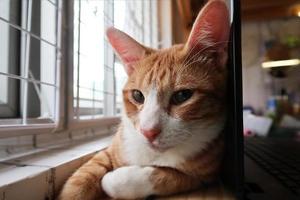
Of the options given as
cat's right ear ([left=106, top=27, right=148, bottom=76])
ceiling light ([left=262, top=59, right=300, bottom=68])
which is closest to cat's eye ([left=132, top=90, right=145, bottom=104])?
cat's right ear ([left=106, top=27, right=148, bottom=76])

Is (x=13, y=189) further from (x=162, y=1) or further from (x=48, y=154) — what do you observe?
(x=162, y=1)

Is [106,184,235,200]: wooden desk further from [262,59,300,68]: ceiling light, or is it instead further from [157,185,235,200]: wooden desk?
[262,59,300,68]: ceiling light

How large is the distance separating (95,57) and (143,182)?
60cm

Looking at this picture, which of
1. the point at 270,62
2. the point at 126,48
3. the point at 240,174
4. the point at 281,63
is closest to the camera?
the point at 240,174

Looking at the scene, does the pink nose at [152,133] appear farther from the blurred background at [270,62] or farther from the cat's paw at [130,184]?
the blurred background at [270,62]

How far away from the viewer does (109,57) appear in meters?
0.97

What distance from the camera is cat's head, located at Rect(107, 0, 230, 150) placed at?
51 cm

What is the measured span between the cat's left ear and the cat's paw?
313mm

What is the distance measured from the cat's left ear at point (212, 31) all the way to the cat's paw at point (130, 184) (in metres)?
0.31

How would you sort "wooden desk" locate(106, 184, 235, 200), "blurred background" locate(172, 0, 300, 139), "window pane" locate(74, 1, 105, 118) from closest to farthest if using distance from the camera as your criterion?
1. "wooden desk" locate(106, 184, 235, 200)
2. "window pane" locate(74, 1, 105, 118)
3. "blurred background" locate(172, 0, 300, 139)

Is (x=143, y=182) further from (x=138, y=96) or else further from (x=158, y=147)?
(x=138, y=96)

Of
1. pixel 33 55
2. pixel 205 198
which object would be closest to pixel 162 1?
pixel 33 55

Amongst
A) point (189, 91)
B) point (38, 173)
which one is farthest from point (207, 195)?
point (38, 173)

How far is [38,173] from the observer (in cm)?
46
